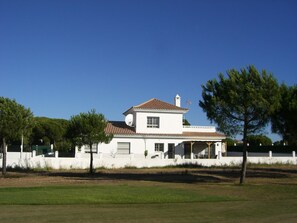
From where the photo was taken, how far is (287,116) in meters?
26.9

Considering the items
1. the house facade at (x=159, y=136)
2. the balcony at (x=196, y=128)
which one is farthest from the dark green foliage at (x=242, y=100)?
the balcony at (x=196, y=128)

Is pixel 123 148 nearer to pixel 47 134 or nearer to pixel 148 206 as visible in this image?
pixel 47 134

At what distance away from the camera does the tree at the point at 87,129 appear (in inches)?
1206

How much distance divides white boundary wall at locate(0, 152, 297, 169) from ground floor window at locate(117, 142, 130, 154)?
5077 millimetres

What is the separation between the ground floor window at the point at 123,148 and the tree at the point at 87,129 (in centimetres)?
1144

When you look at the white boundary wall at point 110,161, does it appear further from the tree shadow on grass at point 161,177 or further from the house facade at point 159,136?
the tree shadow on grass at point 161,177

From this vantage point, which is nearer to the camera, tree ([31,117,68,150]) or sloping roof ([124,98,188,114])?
sloping roof ([124,98,188,114])

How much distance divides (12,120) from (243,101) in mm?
15259

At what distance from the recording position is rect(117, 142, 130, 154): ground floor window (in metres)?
42.6

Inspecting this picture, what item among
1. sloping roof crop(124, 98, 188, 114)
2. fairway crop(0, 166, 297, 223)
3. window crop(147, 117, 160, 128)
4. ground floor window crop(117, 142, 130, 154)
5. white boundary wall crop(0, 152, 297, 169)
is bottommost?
fairway crop(0, 166, 297, 223)

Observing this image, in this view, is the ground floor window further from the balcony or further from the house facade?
the balcony

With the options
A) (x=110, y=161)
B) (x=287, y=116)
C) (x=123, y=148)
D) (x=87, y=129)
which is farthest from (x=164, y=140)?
(x=287, y=116)

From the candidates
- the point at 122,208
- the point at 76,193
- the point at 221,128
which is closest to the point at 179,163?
the point at 221,128

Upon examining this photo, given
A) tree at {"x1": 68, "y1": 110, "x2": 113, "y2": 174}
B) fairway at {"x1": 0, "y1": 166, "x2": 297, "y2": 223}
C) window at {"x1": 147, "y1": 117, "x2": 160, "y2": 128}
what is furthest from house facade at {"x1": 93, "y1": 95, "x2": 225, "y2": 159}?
fairway at {"x1": 0, "y1": 166, "x2": 297, "y2": 223}
